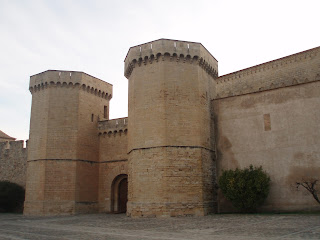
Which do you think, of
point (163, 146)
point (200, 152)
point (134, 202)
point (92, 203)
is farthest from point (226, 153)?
point (92, 203)

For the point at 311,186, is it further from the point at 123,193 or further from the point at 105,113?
the point at 105,113

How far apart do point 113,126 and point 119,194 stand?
13.7ft

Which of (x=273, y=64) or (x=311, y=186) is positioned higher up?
(x=273, y=64)

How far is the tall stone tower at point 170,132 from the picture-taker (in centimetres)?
1441

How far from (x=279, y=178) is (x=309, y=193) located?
1334mm

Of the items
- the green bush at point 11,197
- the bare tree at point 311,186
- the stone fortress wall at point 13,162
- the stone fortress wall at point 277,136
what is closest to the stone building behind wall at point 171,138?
the stone fortress wall at point 277,136

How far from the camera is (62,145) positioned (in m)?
19.1

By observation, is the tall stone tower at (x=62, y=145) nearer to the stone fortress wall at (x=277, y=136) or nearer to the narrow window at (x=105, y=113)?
the narrow window at (x=105, y=113)

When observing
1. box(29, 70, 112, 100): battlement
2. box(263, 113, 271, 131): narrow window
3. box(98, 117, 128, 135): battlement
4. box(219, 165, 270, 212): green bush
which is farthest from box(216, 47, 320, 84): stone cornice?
box(29, 70, 112, 100): battlement

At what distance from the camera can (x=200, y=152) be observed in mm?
15109

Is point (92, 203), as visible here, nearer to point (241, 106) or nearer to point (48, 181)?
point (48, 181)

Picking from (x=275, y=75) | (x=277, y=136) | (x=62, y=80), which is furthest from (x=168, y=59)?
(x=275, y=75)

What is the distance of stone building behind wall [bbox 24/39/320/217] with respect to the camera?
14414 mm

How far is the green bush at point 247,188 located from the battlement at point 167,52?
576 cm
